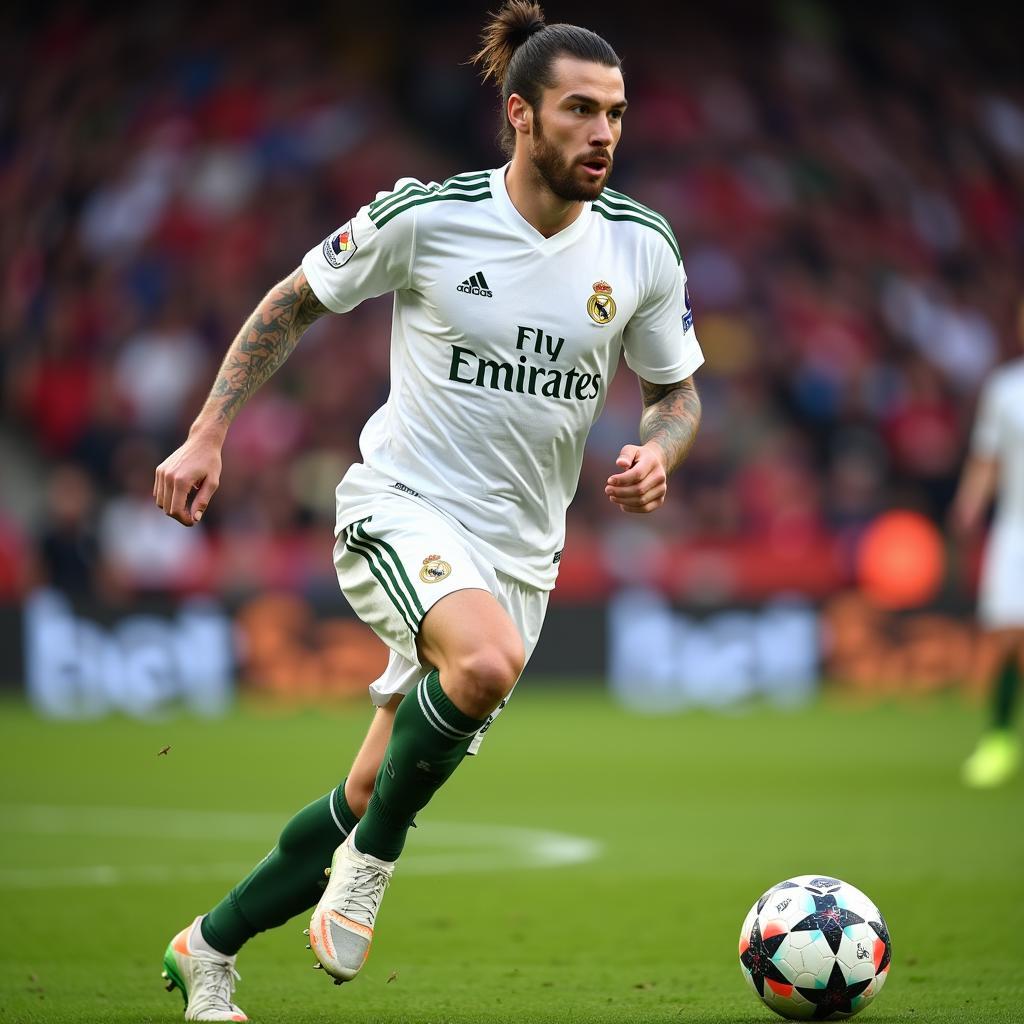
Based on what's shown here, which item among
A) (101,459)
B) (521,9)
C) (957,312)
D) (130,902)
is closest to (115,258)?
(101,459)

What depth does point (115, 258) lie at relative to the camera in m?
19.0

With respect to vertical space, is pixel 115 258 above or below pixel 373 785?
below

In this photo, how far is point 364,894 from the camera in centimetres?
459

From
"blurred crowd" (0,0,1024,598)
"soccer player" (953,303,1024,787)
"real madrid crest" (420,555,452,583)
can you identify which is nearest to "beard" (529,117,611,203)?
"real madrid crest" (420,555,452,583)

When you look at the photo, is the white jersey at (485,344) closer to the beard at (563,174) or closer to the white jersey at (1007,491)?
the beard at (563,174)

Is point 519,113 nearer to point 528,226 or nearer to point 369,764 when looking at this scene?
point 528,226

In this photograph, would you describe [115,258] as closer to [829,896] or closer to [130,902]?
[130,902]

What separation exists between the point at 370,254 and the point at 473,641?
117cm

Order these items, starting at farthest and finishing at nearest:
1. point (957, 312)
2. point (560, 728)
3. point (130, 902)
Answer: point (957, 312) < point (560, 728) < point (130, 902)

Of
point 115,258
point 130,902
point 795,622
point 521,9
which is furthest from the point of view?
point 115,258

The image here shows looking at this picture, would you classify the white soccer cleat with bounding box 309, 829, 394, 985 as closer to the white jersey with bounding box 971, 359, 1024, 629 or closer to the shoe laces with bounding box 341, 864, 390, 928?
the shoe laces with bounding box 341, 864, 390, 928

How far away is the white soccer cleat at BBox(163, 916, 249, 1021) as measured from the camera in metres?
4.93

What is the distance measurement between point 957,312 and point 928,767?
10510 mm

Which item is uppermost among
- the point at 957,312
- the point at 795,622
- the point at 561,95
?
the point at 561,95
